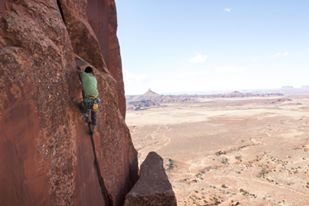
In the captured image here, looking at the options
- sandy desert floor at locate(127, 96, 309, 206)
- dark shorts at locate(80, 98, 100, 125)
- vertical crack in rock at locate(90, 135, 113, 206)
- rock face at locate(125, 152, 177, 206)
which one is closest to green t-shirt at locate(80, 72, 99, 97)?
dark shorts at locate(80, 98, 100, 125)

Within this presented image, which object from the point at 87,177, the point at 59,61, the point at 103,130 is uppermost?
the point at 59,61

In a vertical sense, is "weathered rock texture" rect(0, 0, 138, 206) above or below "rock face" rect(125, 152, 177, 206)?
above

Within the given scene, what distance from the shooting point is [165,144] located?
63.5 m

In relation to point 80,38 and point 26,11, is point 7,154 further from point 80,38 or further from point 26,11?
point 80,38

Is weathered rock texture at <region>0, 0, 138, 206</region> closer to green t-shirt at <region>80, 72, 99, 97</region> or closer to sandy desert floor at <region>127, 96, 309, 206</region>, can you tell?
green t-shirt at <region>80, 72, 99, 97</region>

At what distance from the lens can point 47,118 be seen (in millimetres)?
8344

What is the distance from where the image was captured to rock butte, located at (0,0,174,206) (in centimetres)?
710

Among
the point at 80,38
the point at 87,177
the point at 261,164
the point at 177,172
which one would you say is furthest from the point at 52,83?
the point at 261,164

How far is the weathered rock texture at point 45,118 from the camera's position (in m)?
7.07

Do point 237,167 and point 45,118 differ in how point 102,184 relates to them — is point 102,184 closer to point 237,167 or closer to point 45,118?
point 45,118

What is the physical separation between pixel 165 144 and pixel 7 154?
188 ft

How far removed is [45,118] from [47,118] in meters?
0.08

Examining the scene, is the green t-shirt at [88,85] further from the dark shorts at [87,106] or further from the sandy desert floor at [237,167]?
the sandy desert floor at [237,167]

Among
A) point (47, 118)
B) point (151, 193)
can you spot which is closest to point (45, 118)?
point (47, 118)
